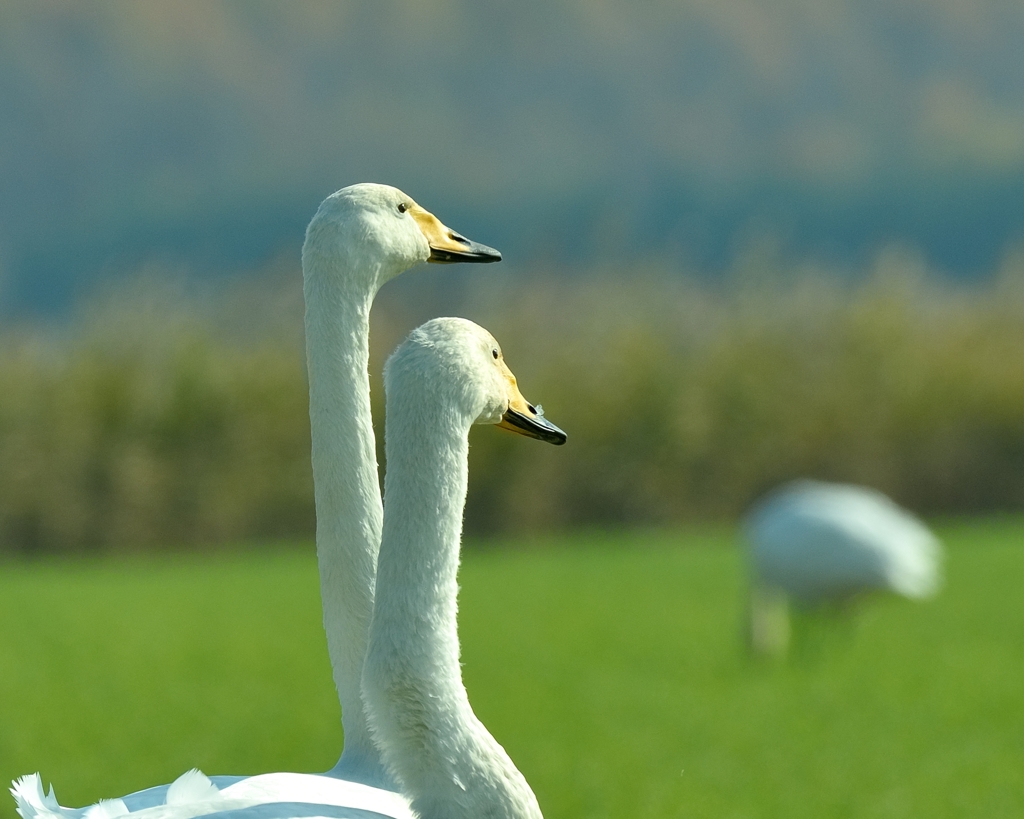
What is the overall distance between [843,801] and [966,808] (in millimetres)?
502

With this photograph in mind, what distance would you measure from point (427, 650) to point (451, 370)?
18.8 inches

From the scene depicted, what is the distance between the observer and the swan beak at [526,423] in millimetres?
2736

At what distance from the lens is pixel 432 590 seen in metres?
2.49

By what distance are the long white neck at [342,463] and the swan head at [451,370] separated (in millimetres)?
433

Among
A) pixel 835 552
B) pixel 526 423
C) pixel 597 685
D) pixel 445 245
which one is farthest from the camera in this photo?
pixel 597 685

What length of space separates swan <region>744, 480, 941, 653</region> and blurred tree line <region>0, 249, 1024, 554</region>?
23.5 ft

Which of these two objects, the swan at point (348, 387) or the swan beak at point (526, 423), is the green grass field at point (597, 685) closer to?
the swan at point (348, 387)

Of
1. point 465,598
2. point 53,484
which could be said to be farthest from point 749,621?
point 53,484

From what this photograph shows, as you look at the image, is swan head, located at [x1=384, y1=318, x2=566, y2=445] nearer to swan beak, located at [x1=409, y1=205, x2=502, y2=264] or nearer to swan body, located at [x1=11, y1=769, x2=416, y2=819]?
swan beak, located at [x1=409, y1=205, x2=502, y2=264]

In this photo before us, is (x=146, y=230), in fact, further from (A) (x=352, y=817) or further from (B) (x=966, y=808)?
(A) (x=352, y=817)

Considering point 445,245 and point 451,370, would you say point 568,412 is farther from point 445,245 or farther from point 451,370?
point 451,370

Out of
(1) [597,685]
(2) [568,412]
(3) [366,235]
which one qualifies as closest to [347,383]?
(3) [366,235]

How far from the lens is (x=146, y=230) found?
39719 millimetres

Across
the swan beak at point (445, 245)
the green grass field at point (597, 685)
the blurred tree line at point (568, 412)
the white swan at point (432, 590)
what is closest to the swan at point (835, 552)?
the green grass field at point (597, 685)
